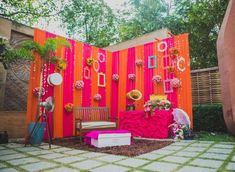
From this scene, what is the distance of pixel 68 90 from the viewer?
6.19m

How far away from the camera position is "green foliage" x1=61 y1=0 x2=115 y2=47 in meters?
14.0

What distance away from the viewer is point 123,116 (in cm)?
640

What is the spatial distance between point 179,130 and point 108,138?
6.69ft

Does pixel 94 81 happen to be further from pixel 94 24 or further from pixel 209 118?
pixel 94 24

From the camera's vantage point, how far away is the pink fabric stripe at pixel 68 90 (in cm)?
597

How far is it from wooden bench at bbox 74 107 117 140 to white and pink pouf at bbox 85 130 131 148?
65cm

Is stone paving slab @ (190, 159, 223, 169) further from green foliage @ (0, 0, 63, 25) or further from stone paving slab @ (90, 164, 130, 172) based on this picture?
green foliage @ (0, 0, 63, 25)

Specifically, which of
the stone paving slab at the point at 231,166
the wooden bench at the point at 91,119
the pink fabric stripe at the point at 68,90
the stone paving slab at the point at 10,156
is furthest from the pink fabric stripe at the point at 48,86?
the stone paving slab at the point at 231,166

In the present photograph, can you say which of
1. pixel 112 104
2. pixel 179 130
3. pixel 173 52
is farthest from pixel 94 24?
pixel 179 130

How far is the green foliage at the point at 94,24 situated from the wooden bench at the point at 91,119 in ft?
A: 28.3

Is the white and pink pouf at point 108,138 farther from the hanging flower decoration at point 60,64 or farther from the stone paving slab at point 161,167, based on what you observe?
the hanging flower decoration at point 60,64

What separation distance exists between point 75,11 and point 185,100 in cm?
975

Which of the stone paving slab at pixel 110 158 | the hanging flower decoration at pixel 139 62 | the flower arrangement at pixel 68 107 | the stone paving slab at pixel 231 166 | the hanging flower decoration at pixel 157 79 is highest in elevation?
the hanging flower decoration at pixel 139 62

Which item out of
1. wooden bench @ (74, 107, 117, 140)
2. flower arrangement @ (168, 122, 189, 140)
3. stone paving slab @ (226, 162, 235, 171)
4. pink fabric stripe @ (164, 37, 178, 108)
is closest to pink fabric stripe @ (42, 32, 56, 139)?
wooden bench @ (74, 107, 117, 140)
